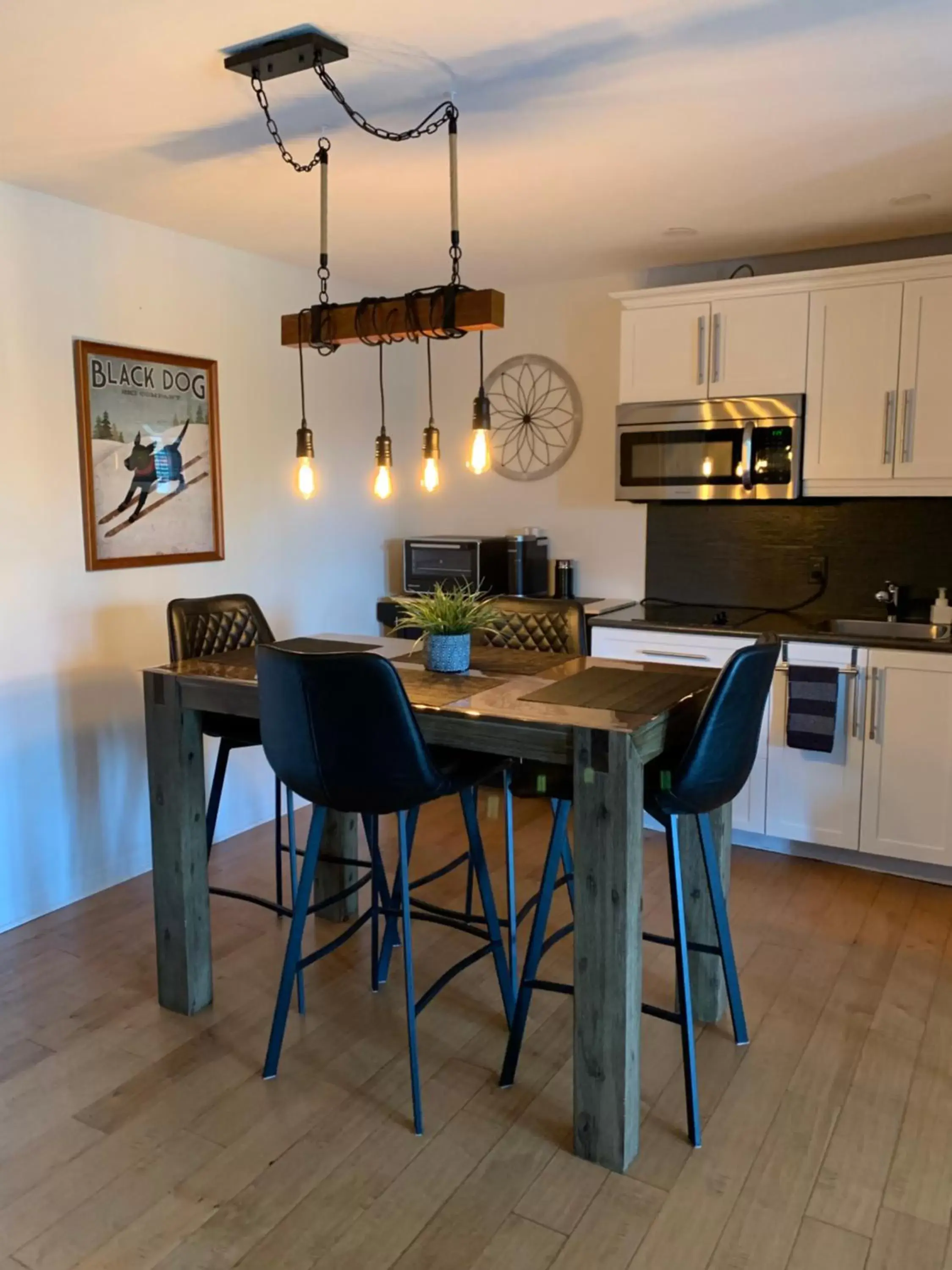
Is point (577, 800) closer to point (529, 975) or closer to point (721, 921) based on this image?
point (529, 975)

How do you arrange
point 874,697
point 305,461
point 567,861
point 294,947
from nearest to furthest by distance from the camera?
point 294,947 → point 305,461 → point 567,861 → point 874,697

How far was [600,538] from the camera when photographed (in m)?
4.62

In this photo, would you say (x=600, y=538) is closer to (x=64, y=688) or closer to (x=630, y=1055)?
(x=64, y=688)

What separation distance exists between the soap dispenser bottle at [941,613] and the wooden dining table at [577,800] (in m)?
1.55

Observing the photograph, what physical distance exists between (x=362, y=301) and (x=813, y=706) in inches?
86.0

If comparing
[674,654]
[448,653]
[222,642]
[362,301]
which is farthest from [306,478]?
[674,654]

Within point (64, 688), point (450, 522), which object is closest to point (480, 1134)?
point (64, 688)

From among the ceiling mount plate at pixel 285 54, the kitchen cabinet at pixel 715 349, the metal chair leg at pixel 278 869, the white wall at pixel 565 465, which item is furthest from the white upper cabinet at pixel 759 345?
the metal chair leg at pixel 278 869

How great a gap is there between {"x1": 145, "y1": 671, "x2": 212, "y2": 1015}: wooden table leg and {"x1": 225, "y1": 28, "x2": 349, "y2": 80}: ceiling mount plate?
58.8 inches

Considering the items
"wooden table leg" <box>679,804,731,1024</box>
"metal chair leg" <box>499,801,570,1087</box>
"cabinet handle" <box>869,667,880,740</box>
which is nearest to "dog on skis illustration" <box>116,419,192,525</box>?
"metal chair leg" <box>499,801,570,1087</box>

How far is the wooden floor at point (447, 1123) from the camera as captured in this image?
1.88 m

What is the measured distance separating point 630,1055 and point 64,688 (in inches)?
91.3

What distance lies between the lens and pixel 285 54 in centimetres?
214

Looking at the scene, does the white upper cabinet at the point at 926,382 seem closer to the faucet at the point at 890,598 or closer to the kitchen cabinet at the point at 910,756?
the faucet at the point at 890,598
